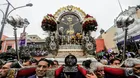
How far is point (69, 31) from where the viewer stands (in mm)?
10117

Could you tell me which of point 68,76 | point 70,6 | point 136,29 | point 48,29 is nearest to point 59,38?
point 48,29

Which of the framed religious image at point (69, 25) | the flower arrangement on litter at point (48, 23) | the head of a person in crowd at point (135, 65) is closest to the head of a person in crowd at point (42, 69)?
the head of a person in crowd at point (135, 65)

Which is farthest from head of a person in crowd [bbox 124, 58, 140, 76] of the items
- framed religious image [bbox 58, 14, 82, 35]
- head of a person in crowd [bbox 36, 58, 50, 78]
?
framed religious image [bbox 58, 14, 82, 35]

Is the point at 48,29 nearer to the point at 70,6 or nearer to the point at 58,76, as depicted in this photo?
the point at 70,6

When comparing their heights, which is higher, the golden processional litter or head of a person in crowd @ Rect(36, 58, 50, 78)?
the golden processional litter

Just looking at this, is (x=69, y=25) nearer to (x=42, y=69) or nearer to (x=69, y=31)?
(x=69, y=31)

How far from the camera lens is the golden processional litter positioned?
8.62 m

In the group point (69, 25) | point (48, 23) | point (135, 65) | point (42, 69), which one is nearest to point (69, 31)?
point (69, 25)

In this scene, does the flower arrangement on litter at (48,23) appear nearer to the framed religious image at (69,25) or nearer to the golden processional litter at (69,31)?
the golden processional litter at (69,31)

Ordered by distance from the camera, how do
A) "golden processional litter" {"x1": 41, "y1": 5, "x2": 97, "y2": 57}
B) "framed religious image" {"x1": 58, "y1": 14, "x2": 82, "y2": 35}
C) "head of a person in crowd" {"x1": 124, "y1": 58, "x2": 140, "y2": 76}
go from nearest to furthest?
"head of a person in crowd" {"x1": 124, "y1": 58, "x2": 140, "y2": 76}, "golden processional litter" {"x1": 41, "y1": 5, "x2": 97, "y2": 57}, "framed religious image" {"x1": 58, "y1": 14, "x2": 82, "y2": 35}

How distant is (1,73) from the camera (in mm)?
2826

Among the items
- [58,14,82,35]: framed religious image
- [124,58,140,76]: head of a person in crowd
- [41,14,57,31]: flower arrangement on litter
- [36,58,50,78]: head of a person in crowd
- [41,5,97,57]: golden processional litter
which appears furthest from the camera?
[58,14,82,35]: framed religious image

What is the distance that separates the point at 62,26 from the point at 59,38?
994 mm

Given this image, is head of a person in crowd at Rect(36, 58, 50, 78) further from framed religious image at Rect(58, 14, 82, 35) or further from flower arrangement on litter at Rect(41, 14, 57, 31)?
framed religious image at Rect(58, 14, 82, 35)
